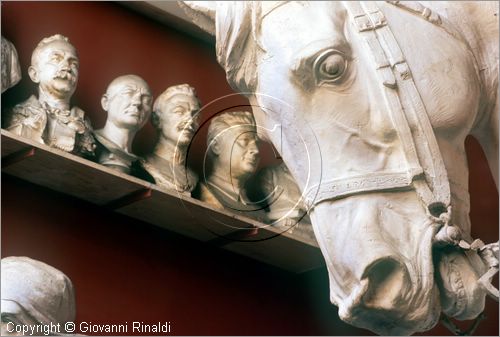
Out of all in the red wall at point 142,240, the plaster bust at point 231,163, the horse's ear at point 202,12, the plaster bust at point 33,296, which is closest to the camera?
the plaster bust at point 33,296

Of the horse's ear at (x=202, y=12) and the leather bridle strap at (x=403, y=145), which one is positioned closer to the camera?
the leather bridle strap at (x=403, y=145)

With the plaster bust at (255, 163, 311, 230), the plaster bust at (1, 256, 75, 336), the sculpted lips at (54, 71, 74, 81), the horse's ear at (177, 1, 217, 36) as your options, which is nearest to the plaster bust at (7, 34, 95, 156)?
the sculpted lips at (54, 71, 74, 81)

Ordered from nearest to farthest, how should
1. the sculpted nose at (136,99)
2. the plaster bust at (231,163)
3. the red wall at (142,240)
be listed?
the plaster bust at (231,163)
the red wall at (142,240)
the sculpted nose at (136,99)

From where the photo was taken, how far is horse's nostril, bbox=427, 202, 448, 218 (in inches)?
125

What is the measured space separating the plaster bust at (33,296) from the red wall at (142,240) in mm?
2394

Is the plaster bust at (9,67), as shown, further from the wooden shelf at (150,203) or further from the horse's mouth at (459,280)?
the horse's mouth at (459,280)

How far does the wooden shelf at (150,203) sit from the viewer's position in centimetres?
571

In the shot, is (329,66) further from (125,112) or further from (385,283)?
(125,112)

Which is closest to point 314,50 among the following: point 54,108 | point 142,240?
point 54,108

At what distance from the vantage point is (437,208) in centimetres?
318

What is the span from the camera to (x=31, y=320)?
3072 millimetres

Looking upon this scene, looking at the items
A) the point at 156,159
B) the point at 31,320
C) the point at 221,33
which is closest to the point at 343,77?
the point at 221,33

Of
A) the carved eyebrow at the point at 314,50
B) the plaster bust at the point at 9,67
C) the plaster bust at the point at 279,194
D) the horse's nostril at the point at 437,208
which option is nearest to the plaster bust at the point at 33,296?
the carved eyebrow at the point at 314,50

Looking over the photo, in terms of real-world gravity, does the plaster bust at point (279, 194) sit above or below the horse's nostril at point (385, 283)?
above
